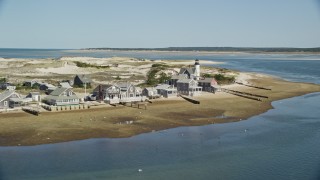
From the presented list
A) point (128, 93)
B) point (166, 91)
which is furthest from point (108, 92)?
point (166, 91)

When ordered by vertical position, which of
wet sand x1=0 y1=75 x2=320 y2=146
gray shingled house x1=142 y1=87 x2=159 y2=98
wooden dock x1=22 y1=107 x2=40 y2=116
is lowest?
wet sand x1=0 y1=75 x2=320 y2=146

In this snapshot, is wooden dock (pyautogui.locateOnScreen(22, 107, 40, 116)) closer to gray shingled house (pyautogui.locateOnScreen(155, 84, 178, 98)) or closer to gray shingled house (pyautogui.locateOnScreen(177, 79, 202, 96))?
gray shingled house (pyautogui.locateOnScreen(155, 84, 178, 98))

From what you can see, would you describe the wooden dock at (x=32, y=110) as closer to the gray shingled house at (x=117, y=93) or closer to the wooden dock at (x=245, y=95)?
the gray shingled house at (x=117, y=93)

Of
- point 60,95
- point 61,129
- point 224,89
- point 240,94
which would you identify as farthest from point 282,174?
point 224,89

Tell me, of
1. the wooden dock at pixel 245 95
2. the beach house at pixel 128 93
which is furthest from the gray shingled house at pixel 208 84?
the beach house at pixel 128 93

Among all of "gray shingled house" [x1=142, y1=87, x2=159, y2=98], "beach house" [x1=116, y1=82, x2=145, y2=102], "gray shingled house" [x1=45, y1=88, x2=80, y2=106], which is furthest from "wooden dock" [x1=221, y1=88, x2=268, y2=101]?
"gray shingled house" [x1=45, y1=88, x2=80, y2=106]

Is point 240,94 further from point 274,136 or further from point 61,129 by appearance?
point 61,129

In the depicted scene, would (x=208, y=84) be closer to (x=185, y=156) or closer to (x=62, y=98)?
(x=62, y=98)
